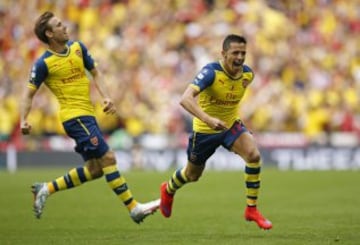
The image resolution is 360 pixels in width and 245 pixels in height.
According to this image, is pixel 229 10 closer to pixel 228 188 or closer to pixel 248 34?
pixel 248 34

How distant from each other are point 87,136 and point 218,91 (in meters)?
1.62

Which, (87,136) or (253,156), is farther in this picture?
(87,136)

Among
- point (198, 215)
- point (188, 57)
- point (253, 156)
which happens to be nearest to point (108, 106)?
point (253, 156)

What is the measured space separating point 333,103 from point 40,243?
16581 millimetres

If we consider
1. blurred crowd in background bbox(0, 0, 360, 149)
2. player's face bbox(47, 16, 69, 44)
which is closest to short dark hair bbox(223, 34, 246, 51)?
player's face bbox(47, 16, 69, 44)

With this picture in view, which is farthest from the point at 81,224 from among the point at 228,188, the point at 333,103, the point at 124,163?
the point at 333,103

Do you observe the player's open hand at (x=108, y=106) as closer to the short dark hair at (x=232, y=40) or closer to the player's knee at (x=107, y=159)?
the player's knee at (x=107, y=159)

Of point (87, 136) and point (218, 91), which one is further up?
point (218, 91)

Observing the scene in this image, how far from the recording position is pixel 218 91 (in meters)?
9.98

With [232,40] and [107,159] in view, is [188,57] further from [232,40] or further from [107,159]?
[232,40]

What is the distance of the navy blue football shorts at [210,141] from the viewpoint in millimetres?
10242

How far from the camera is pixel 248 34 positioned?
1011 inches

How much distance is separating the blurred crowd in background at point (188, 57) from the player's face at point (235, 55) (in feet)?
45.0

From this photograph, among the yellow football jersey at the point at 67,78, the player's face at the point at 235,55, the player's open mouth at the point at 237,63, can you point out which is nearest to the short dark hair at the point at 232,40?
the player's face at the point at 235,55
